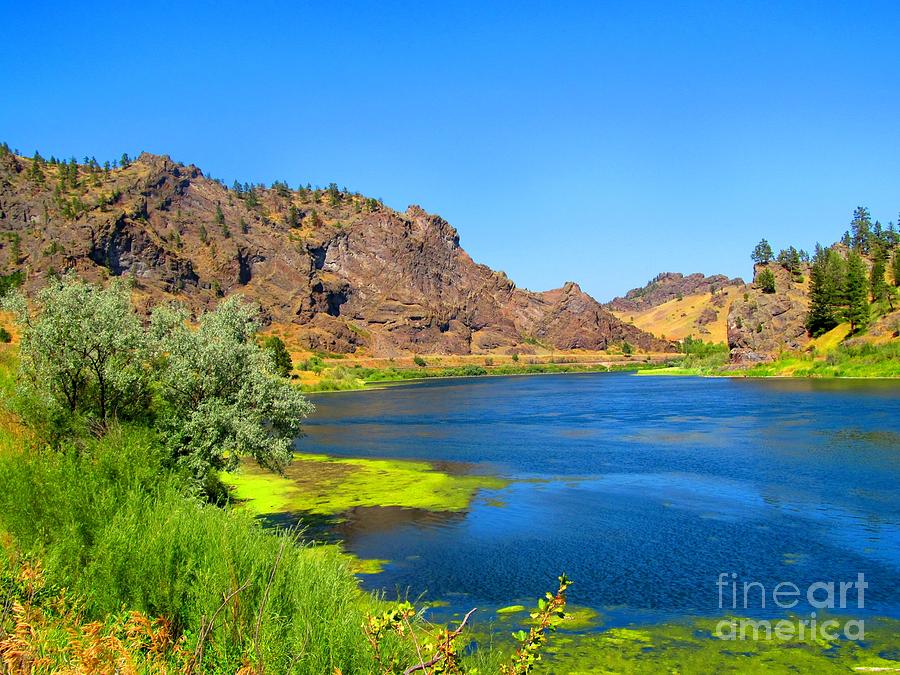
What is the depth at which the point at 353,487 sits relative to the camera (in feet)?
104

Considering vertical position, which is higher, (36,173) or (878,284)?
(36,173)

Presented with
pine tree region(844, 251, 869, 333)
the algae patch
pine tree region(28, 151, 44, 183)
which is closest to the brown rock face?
pine tree region(844, 251, 869, 333)

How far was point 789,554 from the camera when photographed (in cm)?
1966

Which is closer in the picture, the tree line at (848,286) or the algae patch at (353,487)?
the algae patch at (353,487)

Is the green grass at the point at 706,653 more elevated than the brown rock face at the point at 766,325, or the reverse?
the brown rock face at the point at 766,325

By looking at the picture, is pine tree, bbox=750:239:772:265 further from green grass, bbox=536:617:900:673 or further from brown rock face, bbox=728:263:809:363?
green grass, bbox=536:617:900:673

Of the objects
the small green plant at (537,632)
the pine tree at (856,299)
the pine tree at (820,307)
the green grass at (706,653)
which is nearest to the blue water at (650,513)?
the green grass at (706,653)

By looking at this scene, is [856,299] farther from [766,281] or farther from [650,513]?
[650,513]

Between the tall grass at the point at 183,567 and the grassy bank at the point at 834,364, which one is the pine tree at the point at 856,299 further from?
the tall grass at the point at 183,567

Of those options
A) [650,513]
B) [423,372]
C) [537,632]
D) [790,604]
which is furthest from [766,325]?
[537,632]

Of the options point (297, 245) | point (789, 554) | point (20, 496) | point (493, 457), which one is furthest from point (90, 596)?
point (297, 245)

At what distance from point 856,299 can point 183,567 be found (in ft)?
379

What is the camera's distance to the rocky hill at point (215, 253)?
130m

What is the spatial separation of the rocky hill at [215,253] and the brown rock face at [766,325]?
80.1m
